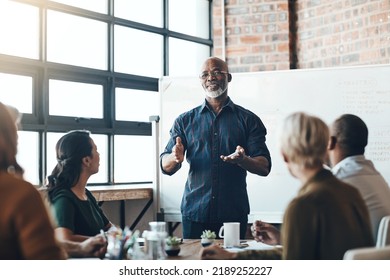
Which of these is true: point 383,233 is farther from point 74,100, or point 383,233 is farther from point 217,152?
point 74,100

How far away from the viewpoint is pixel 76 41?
2.36 metres

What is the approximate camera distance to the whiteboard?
83.2 inches

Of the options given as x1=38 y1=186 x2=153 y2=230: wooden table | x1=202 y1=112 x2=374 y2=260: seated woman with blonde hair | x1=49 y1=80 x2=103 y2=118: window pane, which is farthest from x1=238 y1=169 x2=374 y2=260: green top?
x1=49 y1=80 x2=103 y2=118: window pane

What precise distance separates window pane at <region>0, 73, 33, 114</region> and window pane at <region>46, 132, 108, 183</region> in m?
0.11

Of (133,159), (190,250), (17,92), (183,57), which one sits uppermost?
(183,57)

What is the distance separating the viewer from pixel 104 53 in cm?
256

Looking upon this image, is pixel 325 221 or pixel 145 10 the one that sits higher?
pixel 145 10

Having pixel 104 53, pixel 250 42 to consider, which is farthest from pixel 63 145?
pixel 250 42

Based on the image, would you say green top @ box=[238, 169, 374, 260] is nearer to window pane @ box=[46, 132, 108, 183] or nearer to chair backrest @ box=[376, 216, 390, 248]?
chair backrest @ box=[376, 216, 390, 248]

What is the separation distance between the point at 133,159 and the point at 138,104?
1.91 feet

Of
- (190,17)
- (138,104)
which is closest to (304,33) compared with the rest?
(190,17)

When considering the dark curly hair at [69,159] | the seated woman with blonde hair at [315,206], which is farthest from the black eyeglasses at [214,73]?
the seated woman with blonde hair at [315,206]
